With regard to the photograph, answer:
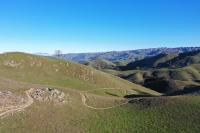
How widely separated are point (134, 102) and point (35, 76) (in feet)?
244

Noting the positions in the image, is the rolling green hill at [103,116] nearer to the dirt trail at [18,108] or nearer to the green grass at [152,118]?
the green grass at [152,118]

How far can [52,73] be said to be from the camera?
6432 inches

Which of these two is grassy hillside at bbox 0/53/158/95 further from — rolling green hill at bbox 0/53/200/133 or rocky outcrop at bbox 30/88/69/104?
rolling green hill at bbox 0/53/200/133

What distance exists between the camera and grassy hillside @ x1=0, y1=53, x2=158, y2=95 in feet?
495

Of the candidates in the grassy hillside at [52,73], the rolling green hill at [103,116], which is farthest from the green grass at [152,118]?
the grassy hillside at [52,73]

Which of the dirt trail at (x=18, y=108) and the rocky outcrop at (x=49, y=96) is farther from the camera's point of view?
the rocky outcrop at (x=49, y=96)

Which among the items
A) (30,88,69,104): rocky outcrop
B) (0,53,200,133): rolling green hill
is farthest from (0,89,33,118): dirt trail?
(30,88,69,104): rocky outcrop

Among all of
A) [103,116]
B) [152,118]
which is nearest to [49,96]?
[103,116]

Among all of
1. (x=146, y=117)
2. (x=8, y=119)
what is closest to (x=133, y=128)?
(x=146, y=117)

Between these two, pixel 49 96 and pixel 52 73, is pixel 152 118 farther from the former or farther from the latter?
pixel 52 73

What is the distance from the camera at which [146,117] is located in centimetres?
8181

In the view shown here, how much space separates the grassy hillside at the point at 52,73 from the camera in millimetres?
151000

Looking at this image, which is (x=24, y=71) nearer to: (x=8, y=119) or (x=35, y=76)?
(x=35, y=76)

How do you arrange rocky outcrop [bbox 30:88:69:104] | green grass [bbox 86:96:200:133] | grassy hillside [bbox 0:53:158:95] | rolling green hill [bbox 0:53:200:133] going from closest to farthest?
rolling green hill [bbox 0:53:200:133], green grass [bbox 86:96:200:133], rocky outcrop [bbox 30:88:69:104], grassy hillside [bbox 0:53:158:95]
